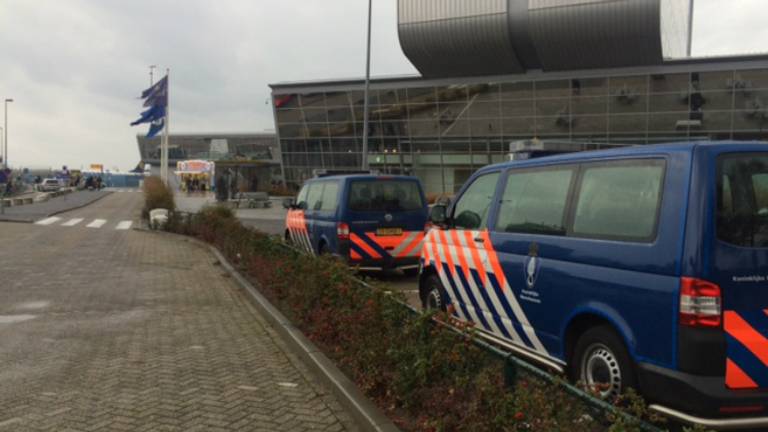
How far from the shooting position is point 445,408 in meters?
3.69

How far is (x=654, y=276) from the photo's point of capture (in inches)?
148

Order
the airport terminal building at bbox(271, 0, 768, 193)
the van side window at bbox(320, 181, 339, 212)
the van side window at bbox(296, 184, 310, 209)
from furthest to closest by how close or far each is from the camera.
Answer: the airport terminal building at bbox(271, 0, 768, 193) < the van side window at bbox(296, 184, 310, 209) < the van side window at bbox(320, 181, 339, 212)

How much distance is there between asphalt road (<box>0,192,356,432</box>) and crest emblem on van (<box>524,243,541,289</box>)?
1757 millimetres

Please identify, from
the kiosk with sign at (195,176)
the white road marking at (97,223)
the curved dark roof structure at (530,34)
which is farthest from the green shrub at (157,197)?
the kiosk with sign at (195,176)

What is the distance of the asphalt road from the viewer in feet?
14.9

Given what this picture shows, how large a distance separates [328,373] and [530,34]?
38.5m

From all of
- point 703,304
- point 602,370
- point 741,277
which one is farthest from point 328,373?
point 741,277

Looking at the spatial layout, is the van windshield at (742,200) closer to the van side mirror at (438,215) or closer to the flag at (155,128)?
the van side mirror at (438,215)

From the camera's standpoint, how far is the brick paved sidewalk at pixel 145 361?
4.54 metres

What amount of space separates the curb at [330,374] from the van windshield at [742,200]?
92.4 inches

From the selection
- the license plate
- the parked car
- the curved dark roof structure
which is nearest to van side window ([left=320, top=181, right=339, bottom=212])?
the license plate

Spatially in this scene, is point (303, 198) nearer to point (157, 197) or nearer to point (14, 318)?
point (14, 318)

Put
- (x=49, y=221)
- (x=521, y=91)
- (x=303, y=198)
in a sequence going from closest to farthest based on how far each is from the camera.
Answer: (x=303, y=198) < (x=49, y=221) < (x=521, y=91)

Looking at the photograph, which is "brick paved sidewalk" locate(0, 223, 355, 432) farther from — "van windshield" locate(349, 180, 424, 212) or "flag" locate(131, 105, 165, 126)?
"flag" locate(131, 105, 165, 126)
